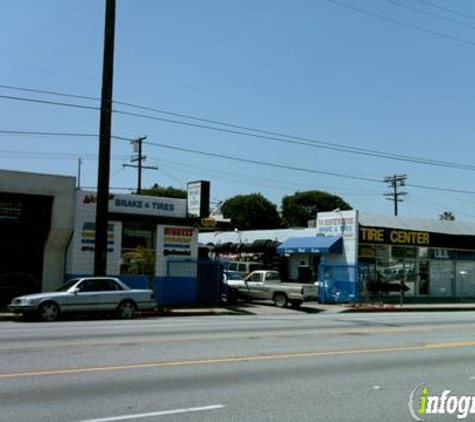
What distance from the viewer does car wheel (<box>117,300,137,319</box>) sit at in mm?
22844

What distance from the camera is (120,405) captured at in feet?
26.3

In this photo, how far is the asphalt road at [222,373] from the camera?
7.82 meters

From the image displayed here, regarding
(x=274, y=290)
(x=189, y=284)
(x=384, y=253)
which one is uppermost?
(x=384, y=253)

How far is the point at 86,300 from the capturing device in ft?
71.8

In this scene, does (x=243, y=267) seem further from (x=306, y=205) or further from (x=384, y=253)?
(x=306, y=205)

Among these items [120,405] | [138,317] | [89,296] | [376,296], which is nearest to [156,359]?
[120,405]

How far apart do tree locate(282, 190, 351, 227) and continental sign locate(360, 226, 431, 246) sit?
2033 inches

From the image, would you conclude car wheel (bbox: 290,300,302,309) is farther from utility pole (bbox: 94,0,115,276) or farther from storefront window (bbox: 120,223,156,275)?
utility pole (bbox: 94,0,115,276)

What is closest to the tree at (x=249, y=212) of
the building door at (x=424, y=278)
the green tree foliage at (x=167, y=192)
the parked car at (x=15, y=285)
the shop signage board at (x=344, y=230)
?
the green tree foliage at (x=167, y=192)

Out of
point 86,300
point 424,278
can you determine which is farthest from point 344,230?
point 86,300

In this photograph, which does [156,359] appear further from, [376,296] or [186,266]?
[376,296]

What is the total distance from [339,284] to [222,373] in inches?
913

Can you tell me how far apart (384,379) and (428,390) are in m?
0.90

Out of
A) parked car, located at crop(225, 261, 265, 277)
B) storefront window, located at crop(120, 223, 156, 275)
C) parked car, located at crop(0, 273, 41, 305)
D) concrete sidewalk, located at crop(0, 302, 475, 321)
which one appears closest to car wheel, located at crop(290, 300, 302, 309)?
concrete sidewalk, located at crop(0, 302, 475, 321)
